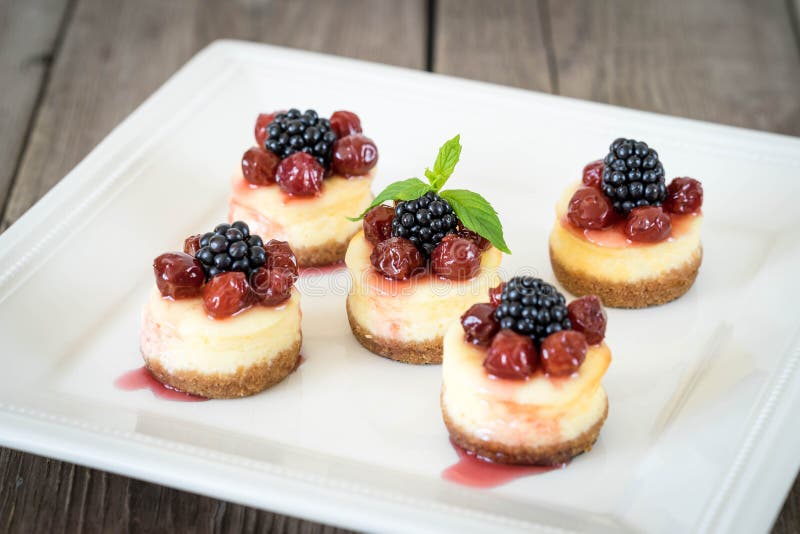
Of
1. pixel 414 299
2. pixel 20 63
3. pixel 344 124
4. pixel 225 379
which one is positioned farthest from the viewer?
pixel 20 63

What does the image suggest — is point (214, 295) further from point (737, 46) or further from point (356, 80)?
point (737, 46)

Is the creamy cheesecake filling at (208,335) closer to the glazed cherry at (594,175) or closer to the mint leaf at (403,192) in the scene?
the mint leaf at (403,192)

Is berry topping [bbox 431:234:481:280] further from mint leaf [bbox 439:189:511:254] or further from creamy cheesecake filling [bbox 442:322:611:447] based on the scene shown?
creamy cheesecake filling [bbox 442:322:611:447]

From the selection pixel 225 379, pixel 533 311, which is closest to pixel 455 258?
pixel 533 311

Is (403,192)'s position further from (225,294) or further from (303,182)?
(225,294)

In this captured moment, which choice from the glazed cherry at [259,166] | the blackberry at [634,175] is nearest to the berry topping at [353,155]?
the glazed cherry at [259,166]

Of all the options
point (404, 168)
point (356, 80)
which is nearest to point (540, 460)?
point (404, 168)

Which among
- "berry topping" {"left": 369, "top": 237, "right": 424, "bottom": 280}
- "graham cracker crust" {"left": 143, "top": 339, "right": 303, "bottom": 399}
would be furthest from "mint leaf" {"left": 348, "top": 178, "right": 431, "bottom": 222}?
"graham cracker crust" {"left": 143, "top": 339, "right": 303, "bottom": 399}
